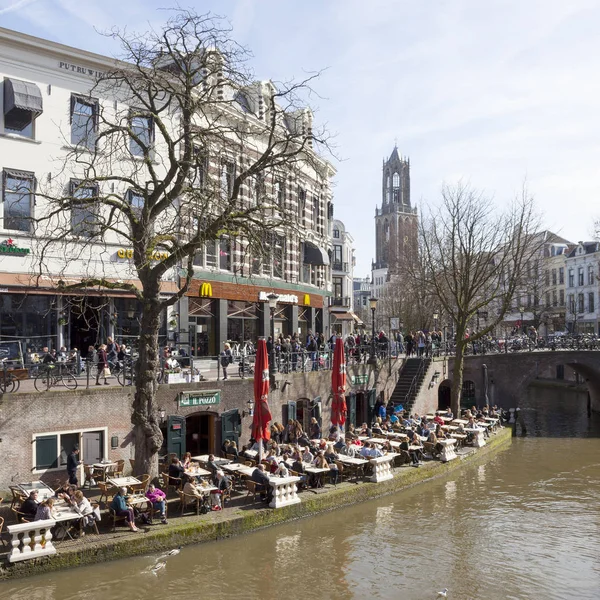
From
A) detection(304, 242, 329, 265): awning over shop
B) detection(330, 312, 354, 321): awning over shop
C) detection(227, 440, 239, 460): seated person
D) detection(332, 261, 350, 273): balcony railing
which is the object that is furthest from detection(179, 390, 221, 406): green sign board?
detection(332, 261, 350, 273): balcony railing

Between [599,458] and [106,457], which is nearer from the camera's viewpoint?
[106,457]

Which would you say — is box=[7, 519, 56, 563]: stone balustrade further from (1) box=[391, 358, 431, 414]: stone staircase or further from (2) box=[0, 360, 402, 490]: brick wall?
(1) box=[391, 358, 431, 414]: stone staircase

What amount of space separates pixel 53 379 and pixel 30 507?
16.1 feet

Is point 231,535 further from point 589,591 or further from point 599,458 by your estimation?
point 599,458

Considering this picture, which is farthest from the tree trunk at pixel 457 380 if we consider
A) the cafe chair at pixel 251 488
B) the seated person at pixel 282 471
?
the cafe chair at pixel 251 488

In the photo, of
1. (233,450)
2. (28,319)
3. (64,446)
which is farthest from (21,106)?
(233,450)

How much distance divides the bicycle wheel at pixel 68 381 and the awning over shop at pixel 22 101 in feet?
34.7

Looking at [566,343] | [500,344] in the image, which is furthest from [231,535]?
[566,343]

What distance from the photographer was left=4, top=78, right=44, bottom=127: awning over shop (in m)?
22.5

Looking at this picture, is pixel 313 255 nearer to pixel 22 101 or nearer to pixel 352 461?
pixel 22 101

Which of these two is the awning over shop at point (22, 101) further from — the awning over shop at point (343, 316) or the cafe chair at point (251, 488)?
the awning over shop at point (343, 316)

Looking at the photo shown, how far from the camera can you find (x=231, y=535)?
597 inches

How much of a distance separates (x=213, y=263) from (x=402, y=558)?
1846 centimetres

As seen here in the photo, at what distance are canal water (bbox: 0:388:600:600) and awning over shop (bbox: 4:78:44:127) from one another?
16702 millimetres
